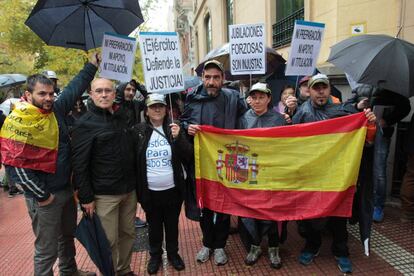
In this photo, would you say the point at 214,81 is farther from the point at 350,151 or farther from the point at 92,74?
the point at 350,151

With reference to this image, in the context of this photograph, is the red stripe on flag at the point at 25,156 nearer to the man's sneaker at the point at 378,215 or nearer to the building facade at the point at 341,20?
the man's sneaker at the point at 378,215

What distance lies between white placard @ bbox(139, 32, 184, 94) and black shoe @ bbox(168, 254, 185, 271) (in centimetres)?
184

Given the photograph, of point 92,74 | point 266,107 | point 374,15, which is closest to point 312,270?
point 266,107

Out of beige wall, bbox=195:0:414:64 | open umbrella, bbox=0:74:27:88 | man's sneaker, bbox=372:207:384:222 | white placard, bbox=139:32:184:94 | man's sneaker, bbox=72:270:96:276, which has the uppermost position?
beige wall, bbox=195:0:414:64

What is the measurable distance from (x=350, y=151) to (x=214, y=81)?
1.57 metres

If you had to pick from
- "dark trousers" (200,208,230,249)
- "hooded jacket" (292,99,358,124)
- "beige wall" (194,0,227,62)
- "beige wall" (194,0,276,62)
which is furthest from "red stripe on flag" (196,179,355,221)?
"beige wall" (194,0,227,62)

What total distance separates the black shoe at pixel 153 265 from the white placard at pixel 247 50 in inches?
97.1

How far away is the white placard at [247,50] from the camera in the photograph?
4.29 metres

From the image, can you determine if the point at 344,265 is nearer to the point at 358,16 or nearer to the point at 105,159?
the point at 105,159

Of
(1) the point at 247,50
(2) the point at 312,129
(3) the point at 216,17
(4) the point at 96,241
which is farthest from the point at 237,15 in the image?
(4) the point at 96,241

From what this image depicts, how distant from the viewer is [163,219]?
3.79 meters

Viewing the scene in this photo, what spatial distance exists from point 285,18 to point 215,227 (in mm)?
7176

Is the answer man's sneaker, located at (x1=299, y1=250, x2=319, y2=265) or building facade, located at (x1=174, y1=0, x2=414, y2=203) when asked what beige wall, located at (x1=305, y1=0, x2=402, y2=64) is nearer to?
building facade, located at (x1=174, y1=0, x2=414, y2=203)

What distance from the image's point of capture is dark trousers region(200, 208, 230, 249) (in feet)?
12.7
